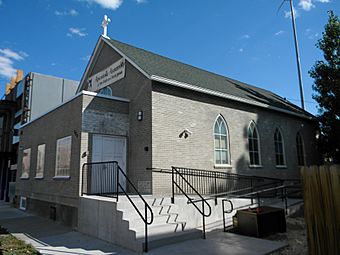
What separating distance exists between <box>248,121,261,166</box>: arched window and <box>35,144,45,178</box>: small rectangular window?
31.9 feet

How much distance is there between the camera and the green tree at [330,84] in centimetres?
1659

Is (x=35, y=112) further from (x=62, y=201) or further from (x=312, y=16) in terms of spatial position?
(x=312, y=16)

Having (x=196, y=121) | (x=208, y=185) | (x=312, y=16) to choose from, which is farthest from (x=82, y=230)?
(x=312, y=16)

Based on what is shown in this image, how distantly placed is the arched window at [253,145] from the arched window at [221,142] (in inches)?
69.8

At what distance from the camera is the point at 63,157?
1065 centimetres

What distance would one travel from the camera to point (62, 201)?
33.3 feet

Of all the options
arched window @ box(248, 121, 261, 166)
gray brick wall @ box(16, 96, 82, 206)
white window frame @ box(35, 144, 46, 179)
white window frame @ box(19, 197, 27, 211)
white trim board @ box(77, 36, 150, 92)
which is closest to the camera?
gray brick wall @ box(16, 96, 82, 206)

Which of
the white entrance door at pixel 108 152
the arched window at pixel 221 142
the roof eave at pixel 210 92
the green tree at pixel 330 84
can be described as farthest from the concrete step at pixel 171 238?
the green tree at pixel 330 84

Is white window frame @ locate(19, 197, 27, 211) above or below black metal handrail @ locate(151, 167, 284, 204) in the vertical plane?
below

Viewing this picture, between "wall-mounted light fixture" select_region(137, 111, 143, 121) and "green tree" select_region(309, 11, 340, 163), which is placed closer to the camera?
"wall-mounted light fixture" select_region(137, 111, 143, 121)

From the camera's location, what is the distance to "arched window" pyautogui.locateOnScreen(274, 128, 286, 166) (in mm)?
14898

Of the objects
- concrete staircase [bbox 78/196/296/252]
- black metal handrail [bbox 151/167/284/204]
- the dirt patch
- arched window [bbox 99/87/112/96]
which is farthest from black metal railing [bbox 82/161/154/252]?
the dirt patch

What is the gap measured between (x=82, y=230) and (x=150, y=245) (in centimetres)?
345

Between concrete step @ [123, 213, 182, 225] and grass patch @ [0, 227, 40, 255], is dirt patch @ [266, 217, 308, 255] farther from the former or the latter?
grass patch @ [0, 227, 40, 255]
